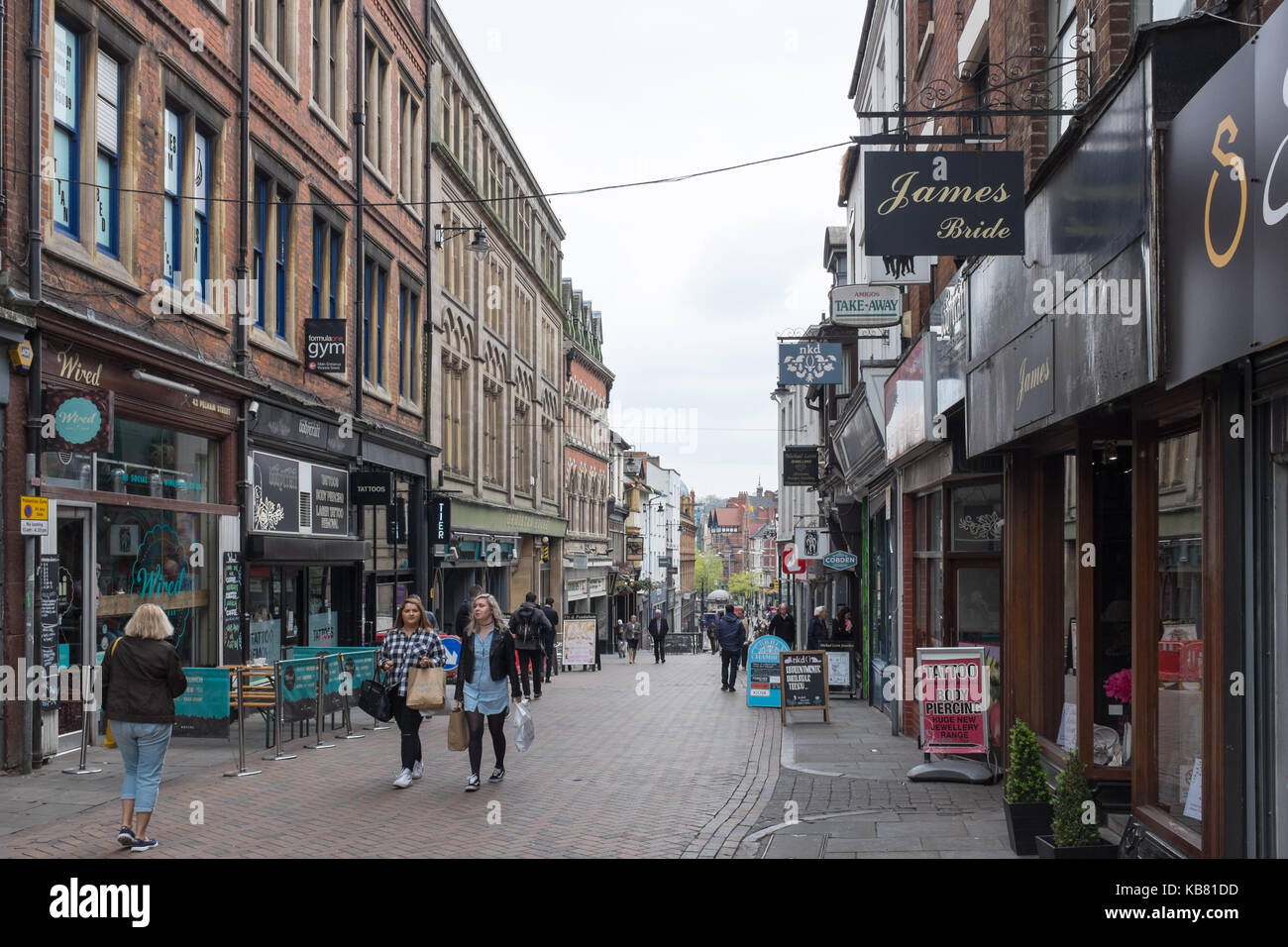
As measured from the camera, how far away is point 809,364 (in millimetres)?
27047

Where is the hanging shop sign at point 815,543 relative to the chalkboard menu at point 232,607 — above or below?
above

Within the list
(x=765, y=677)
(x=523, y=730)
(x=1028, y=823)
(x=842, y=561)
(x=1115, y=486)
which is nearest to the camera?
(x=1028, y=823)

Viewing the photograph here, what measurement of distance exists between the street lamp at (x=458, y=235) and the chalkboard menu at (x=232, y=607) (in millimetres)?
11980

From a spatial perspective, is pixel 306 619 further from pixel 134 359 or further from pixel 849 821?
pixel 849 821

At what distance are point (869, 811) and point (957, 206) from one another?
16.0 ft

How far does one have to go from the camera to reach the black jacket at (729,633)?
24.9 meters

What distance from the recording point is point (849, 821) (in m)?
10.1

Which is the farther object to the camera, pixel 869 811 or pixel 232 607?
pixel 232 607

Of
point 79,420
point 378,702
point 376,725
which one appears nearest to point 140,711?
point 378,702

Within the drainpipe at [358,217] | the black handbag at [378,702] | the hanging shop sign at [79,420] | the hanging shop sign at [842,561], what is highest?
the drainpipe at [358,217]

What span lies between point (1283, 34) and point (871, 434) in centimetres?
1462

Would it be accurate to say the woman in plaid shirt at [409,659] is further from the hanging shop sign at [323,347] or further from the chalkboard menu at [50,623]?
the hanging shop sign at [323,347]

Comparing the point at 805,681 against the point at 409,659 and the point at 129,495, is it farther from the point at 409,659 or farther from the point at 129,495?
the point at 129,495

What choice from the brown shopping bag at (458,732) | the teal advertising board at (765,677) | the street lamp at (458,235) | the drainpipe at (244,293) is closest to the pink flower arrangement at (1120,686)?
the brown shopping bag at (458,732)
